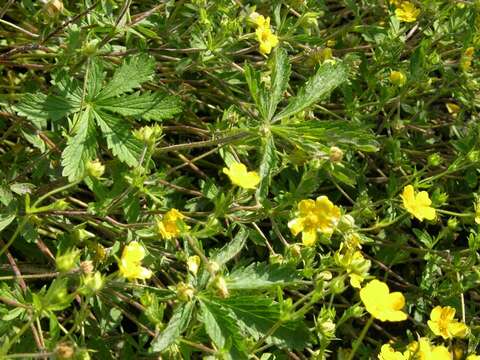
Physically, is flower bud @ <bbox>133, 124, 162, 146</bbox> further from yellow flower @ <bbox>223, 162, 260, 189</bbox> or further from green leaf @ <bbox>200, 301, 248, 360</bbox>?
green leaf @ <bbox>200, 301, 248, 360</bbox>

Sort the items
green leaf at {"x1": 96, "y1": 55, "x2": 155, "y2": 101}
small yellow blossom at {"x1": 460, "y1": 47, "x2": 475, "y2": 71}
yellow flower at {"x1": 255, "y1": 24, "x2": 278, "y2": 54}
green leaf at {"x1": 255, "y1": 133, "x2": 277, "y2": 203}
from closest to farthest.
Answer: green leaf at {"x1": 255, "y1": 133, "x2": 277, "y2": 203}, green leaf at {"x1": 96, "y1": 55, "x2": 155, "y2": 101}, yellow flower at {"x1": 255, "y1": 24, "x2": 278, "y2": 54}, small yellow blossom at {"x1": 460, "y1": 47, "x2": 475, "y2": 71}

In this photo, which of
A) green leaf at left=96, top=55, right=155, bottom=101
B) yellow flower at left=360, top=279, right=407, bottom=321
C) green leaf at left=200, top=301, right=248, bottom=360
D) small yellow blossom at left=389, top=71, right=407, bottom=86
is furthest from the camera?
small yellow blossom at left=389, top=71, right=407, bottom=86

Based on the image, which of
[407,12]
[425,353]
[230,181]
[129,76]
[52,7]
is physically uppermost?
[52,7]

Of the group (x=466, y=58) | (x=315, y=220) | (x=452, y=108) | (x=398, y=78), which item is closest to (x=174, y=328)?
(x=315, y=220)

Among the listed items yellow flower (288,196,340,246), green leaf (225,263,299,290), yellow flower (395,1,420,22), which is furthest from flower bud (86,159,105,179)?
yellow flower (395,1,420,22)

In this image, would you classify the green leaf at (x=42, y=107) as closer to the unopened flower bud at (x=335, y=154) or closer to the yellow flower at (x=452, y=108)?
the unopened flower bud at (x=335, y=154)

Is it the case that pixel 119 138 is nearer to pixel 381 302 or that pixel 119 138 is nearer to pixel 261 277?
pixel 261 277

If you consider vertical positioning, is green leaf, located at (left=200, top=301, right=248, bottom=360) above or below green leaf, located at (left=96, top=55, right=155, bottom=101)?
below
